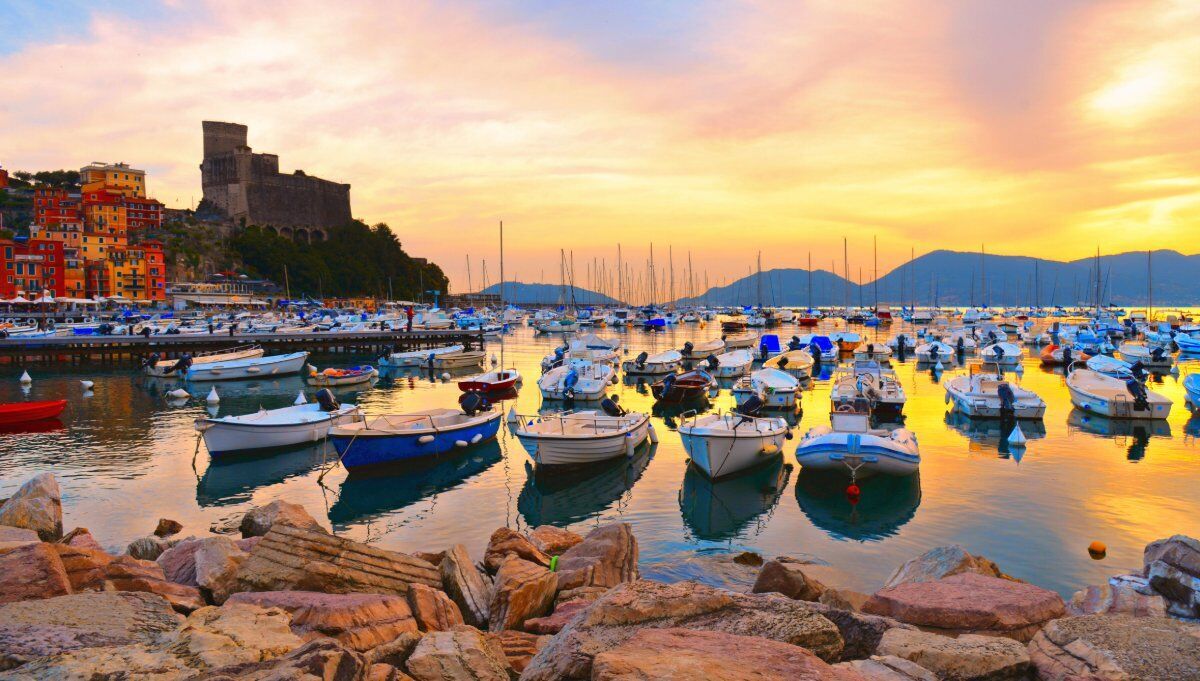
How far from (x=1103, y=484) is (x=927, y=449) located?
5.50 m

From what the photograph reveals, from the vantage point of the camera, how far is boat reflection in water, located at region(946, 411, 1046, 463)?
25.5 metres

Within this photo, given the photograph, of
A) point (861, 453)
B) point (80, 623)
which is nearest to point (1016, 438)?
point (861, 453)

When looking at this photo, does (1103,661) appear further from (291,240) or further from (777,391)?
(291,240)

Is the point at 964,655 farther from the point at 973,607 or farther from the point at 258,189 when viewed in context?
the point at 258,189

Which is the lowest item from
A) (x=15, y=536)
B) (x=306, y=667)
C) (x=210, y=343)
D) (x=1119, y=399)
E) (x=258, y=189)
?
(x=1119, y=399)

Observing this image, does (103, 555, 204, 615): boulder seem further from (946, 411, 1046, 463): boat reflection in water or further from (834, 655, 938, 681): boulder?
(946, 411, 1046, 463): boat reflection in water

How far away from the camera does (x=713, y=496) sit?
1973cm

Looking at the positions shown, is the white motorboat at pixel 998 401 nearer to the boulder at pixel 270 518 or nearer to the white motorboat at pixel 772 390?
the white motorboat at pixel 772 390

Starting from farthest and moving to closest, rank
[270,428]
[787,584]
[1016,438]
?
1. [1016,438]
2. [270,428]
3. [787,584]

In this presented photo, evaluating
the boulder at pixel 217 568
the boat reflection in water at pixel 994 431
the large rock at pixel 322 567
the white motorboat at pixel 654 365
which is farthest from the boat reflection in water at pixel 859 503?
the white motorboat at pixel 654 365

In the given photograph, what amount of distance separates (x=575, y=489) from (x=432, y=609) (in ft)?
39.5

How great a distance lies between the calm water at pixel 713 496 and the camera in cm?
1581

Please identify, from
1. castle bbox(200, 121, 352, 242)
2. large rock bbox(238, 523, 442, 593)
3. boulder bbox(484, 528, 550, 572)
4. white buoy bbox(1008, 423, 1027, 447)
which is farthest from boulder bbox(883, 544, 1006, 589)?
castle bbox(200, 121, 352, 242)

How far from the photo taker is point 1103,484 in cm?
2081
